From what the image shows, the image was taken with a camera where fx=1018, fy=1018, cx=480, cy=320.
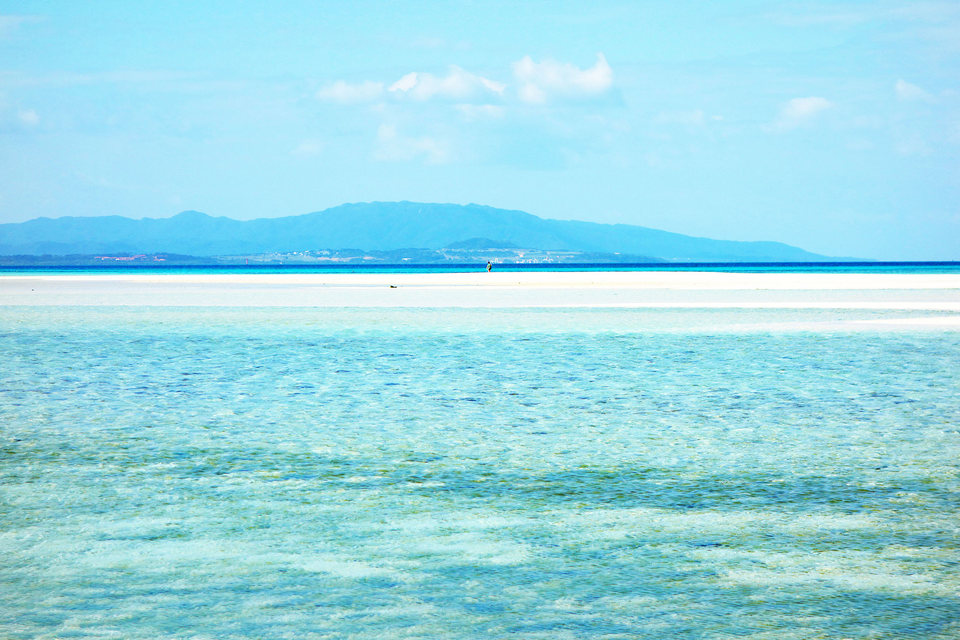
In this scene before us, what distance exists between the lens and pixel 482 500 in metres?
8.59

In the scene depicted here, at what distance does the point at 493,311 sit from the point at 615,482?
26671 mm

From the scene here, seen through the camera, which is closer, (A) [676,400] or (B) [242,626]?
(B) [242,626]

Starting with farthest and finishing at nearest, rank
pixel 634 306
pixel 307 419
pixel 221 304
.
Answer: pixel 221 304 → pixel 634 306 → pixel 307 419

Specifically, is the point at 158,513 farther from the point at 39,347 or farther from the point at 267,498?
the point at 39,347

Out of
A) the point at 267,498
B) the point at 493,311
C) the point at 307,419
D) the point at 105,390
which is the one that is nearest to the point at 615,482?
the point at 267,498

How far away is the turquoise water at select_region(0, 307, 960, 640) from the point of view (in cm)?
581

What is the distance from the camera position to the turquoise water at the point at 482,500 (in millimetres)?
5812

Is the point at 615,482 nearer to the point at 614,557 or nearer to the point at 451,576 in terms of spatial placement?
the point at 614,557

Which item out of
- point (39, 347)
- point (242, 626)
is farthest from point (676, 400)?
point (39, 347)

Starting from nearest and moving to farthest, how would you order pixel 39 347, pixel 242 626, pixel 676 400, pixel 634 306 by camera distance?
1. pixel 242 626
2. pixel 676 400
3. pixel 39 347
4. pixel 634 306

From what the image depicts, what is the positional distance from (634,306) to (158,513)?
104ft

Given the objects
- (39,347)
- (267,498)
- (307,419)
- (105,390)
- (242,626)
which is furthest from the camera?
(39,347)

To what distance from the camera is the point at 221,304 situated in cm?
4184

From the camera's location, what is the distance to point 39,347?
22.7 metres
